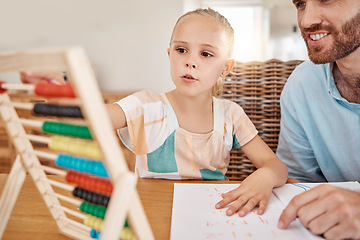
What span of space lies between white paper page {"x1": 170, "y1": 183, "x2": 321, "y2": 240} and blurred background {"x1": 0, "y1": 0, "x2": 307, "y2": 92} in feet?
8.03

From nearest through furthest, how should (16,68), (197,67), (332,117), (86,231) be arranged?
1. (16,68)
2. (86,231)
3. (197,67)
4. (332,117)

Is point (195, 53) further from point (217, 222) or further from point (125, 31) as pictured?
point (125, 31)

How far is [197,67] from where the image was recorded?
0.98 meters

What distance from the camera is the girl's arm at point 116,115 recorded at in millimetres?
904

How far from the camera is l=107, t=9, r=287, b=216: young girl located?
987 mm

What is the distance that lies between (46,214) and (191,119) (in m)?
0.58

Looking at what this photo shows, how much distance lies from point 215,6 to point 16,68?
3.07 metres

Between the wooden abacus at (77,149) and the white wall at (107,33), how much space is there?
102 inches

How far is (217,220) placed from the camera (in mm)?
625

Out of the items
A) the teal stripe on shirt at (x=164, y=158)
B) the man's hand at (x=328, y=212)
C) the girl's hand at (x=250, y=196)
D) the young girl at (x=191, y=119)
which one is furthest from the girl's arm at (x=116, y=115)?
the man's hand at (x=328, y=212)

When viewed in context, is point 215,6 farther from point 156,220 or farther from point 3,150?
point 156,220

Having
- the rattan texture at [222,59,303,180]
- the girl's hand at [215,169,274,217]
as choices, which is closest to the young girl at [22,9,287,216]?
the girl's hand at [215,169,274,217]

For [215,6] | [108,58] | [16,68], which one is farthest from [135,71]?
[16,68]

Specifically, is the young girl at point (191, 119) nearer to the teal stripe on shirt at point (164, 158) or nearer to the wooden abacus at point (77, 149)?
the teal stripe on shirt at point (164, 158)
